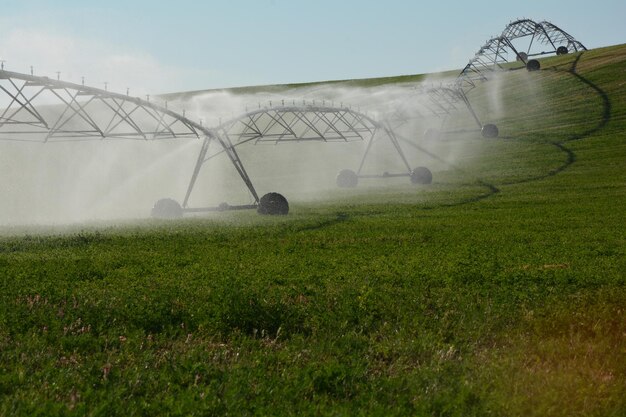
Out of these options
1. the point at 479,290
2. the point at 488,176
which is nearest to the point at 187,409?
the point at 479,290

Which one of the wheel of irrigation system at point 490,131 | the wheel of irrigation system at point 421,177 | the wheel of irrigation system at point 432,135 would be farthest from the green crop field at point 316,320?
the wheel of irrigation system at point 432,135

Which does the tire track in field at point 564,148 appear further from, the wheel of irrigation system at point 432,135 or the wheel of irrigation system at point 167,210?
the wheel of irrigation system at point 167,210

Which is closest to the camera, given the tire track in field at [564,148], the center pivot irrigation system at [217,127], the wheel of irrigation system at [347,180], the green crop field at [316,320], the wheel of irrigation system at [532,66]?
the green crop field at [316,320]

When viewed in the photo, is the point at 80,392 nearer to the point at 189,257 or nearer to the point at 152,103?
the point at 189,257

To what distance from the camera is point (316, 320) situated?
10617 millimetres

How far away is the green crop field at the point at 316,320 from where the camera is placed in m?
7.36

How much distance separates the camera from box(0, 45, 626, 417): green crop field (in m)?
7.36

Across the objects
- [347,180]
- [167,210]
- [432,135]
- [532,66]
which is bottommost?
[167,210]

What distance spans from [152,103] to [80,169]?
44.2 m

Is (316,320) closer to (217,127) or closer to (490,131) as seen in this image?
(217,127)

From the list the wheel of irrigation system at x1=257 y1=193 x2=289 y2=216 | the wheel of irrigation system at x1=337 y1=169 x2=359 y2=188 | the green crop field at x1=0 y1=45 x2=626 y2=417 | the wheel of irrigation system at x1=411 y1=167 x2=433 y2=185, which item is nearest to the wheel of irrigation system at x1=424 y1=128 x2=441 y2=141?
the wheel of irrigation system at x1=337 y1=169 x2=359 y2=188

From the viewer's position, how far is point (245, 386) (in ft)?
24.8

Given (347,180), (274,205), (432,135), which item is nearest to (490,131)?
(432,135)

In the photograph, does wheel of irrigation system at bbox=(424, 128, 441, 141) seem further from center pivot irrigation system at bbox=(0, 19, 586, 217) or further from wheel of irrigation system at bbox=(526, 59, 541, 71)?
wheel of irrigation system at bbox=(526, 59, 541, 71)
